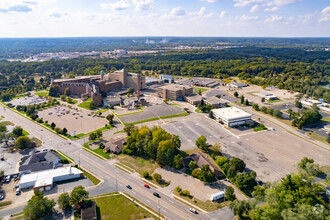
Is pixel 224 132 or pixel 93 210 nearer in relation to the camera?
pixel 93 210

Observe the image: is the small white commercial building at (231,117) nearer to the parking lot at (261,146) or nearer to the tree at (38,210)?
the parking lot at (261,146)

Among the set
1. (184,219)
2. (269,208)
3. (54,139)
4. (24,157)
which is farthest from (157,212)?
(54,139)

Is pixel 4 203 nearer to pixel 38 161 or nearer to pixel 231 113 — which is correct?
pixel 38 161

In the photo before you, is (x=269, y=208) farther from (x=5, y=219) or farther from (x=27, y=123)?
(x=27, y=123)

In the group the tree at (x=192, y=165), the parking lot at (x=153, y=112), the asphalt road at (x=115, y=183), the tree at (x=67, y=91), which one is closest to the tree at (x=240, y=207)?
the asphalt road at (x=115, y=183)

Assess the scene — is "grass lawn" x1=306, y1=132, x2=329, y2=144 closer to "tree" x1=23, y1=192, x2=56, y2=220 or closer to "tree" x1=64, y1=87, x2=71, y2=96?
"tree" x1=23, y1=192, x2=56, y2=220

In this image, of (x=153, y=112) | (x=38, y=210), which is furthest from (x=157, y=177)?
(x=153, y=112)
